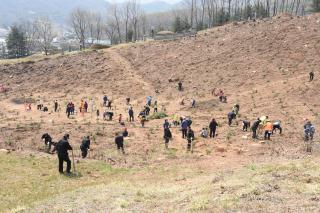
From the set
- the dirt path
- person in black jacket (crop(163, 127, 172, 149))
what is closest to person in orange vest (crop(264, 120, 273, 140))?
person in black jacket (crop(163, 127, 172, 149))

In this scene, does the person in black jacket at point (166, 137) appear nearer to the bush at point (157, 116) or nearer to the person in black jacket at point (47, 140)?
the person in black jacket at point (47, 140)

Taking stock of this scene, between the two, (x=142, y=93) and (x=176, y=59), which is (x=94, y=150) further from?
(x=176, y=59)

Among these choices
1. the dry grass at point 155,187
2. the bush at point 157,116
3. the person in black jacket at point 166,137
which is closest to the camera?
the dry grass at point 155,187

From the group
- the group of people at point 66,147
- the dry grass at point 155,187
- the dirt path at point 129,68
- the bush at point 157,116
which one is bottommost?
the dry grass at point 155,187

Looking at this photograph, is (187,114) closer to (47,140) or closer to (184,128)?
(184,128)

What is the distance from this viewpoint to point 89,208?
52.8ft

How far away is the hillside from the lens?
17.0 m

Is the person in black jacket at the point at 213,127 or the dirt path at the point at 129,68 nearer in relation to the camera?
the person in black jacket at the point at 213,127

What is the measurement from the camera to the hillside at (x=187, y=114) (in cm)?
1705

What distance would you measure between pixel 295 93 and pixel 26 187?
104 feet

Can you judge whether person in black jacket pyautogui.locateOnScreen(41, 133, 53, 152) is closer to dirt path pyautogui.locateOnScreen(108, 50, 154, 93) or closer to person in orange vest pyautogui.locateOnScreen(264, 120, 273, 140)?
person in orange vest pyautogui.locateOnScreen(264, 120, 273, 140)

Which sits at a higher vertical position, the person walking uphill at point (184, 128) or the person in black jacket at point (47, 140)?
the person walking uphill at point (184, 128)

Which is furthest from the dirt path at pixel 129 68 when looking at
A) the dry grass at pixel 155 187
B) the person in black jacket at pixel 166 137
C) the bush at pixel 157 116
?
the dry grass at pixel 155 187

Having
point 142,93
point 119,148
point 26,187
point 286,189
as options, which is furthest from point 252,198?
point 142,93
